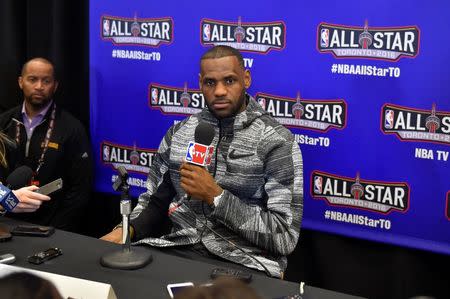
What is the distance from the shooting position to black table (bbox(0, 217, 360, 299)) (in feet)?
5.52

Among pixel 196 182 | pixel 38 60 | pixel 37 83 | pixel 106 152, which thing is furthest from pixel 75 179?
pixel 196 182

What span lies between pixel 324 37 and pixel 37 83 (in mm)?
Result: 1638

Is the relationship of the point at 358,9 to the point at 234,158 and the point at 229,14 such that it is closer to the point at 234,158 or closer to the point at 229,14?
the point at 229,14

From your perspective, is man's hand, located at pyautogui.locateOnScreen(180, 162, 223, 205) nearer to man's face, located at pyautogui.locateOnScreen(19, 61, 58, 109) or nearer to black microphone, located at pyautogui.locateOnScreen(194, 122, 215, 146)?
black microphone, located at pyautogui.locateOnScreen(194, 122, 215, 146)

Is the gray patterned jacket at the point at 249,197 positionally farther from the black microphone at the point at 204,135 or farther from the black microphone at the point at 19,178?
the black microphone at the point at 19,178

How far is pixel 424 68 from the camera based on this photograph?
2582 mm

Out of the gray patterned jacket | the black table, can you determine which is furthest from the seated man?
the black table

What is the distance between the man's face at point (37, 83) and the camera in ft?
11.1

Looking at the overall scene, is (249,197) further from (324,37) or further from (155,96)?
(155,96)

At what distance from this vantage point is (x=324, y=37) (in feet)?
9.11

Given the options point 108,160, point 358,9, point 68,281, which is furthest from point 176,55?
point 68,281

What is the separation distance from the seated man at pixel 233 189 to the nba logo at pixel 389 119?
0.54 m

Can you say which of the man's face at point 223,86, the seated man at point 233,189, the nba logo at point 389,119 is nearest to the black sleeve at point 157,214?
the seated man at point 233,189

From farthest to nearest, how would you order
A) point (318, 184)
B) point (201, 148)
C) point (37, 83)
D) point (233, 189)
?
point (37, 83), point (318, 184), point (233, 189), point (201, 148)
